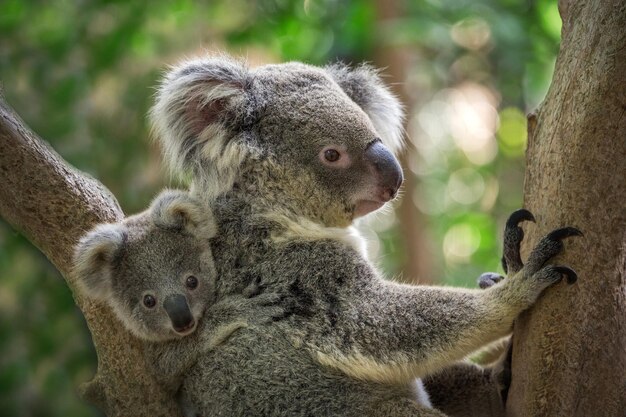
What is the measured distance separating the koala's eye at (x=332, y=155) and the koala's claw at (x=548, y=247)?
3.09 ft

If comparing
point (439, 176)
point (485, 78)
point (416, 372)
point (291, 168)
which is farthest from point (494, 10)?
point (416, 372)

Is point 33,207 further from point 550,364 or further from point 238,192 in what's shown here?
point 550,364

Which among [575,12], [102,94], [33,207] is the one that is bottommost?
[102,94]

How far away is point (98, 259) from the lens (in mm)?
2914

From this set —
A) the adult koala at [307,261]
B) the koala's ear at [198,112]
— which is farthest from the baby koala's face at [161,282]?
the koala's ear at [198,112]

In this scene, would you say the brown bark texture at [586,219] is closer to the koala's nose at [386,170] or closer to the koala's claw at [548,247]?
the koala's claw at [548,247]

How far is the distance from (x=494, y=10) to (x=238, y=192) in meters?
4.60

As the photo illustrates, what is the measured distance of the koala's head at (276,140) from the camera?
323 centimetres

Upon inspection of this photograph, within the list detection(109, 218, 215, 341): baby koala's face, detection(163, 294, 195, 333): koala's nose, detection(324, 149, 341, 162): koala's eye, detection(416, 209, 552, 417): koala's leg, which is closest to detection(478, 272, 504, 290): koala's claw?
detection(416, 209, 552, 417): koala's leg

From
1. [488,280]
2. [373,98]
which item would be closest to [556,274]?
[488,280]

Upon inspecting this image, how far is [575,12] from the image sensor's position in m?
2.73

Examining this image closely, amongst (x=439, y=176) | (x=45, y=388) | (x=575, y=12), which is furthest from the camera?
(x=439, y=176)

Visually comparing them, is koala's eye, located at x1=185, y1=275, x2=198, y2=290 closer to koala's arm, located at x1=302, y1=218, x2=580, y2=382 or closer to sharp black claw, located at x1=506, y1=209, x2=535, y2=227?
koala's arm, located at x1=302, y1=218, x2=580, y2=382

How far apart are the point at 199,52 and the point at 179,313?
4489mm
